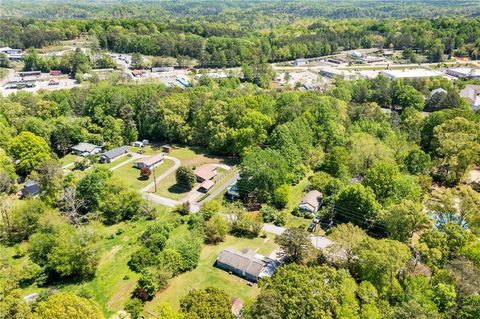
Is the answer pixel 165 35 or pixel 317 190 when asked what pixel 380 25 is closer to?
pixel 165 35

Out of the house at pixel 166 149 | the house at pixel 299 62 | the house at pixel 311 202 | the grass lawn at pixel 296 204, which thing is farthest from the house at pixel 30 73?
the house at pixel 311 202

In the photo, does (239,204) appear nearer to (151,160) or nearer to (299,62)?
(151,160)

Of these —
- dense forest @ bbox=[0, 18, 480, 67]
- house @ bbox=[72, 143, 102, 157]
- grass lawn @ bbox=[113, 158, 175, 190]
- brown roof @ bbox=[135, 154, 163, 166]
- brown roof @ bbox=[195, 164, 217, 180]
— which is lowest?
grass lawn @ bbox=[113, 158, 175, 190]

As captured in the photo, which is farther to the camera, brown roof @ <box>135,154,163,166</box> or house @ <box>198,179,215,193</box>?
brown roof @ <box>135,154,163,166</box>

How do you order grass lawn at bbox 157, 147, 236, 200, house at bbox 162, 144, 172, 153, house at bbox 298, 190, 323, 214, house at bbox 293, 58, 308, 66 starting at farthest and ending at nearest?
1. house at bbox 293, 58, 308, 66
2. house at bbox 162, 144, 172, 153
3. grass lawn at bbox 157, 147, 236, 200
4. house at bbox 298, 190, 323, 214

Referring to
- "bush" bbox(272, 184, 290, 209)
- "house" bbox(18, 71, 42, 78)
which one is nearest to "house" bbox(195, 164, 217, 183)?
"bush" bbox(272, 184, 290, 209)

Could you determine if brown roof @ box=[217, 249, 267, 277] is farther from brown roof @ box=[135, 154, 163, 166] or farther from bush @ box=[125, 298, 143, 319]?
brown roof @ box=[135, 154, 163, 166]

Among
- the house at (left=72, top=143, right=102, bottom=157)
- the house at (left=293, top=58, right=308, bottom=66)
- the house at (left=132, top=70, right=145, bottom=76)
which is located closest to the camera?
the house at (left=72, top=143, right=102, bottom=157)

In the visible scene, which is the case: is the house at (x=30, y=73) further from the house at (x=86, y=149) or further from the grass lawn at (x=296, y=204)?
the grass lawn at (x=296, y=204)
